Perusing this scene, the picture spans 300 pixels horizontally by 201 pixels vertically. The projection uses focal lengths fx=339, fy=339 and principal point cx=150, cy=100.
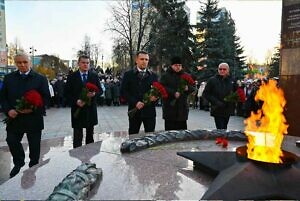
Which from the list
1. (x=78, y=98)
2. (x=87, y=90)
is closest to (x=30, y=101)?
(x=87, y=90)

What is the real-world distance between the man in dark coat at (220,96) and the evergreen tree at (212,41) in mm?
19522

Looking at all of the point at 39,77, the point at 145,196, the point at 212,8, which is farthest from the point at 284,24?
the point at 212,8

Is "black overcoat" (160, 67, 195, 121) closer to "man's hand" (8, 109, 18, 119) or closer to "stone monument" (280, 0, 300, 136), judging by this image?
"man's hand" (8, 109, 18, 119)

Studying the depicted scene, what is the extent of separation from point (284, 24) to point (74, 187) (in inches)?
281

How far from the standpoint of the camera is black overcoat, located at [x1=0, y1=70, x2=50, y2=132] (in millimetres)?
4699

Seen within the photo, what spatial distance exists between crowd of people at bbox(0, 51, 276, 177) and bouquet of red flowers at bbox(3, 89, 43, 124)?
0.01m

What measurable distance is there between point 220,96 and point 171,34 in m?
23.1

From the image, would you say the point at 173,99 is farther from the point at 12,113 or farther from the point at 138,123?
the point at 12,113

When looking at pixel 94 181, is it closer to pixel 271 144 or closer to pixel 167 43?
pixel 271 144

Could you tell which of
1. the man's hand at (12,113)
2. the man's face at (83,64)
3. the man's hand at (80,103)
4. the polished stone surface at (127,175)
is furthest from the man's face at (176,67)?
the man's hand at (12,113)

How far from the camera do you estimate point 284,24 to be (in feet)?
26.2

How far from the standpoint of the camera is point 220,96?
6.22m

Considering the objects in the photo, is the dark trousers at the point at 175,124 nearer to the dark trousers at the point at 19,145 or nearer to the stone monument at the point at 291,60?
the dark trousers at the point at 19,145

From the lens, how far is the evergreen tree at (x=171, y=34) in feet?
92.3
